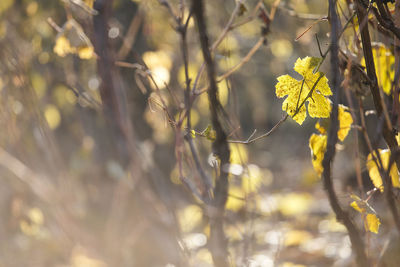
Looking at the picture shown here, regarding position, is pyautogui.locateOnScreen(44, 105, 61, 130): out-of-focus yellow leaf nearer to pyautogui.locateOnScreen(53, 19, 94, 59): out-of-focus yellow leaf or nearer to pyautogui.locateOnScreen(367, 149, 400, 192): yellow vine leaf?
pyautogui.locateOnScreen(53, 19, 94, 59): out-of-focus yellow leaf

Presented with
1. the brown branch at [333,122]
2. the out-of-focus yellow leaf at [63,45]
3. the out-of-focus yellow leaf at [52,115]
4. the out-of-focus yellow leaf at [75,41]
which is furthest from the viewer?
the out-of-focus yellow leaf at [52,115]

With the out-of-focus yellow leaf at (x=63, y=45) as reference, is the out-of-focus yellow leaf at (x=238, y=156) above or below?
below

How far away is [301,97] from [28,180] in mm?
1537

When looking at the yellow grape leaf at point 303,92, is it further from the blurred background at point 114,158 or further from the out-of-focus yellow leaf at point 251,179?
the blurred background at point 114,158

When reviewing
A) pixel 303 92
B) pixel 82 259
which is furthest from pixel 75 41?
pixel 82 259

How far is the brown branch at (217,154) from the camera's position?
83 cm

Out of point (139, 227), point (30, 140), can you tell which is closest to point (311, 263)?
point (139, 227)

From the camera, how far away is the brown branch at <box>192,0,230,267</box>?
32.7 inches

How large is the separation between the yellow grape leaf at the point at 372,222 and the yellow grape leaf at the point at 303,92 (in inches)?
8.4

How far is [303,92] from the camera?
84 centimetres

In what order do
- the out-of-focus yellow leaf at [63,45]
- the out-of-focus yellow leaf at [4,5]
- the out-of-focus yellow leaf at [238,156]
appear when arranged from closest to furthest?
the out-of-focus yellow leaf at [238,156], the out-of-focus yellow leaf at [63,45], the out-of-focus yellow leaf at [4,5]

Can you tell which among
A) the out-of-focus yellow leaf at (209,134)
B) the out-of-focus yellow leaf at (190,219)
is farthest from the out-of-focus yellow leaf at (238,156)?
the out-of-focus yellow leaf at (190,219)

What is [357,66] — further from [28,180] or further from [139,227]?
[28,180]

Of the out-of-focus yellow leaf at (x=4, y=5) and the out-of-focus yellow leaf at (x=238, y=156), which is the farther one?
the out-of-focus yellow leaf at (x=4, y=5)
